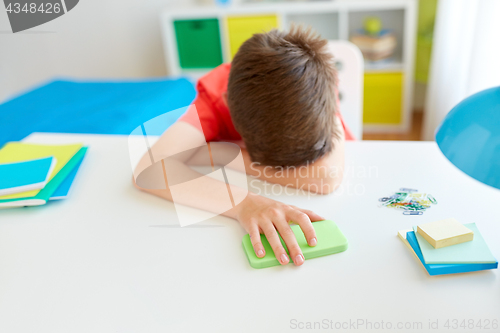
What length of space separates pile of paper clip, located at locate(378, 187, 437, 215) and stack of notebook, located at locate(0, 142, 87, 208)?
24.1 inches

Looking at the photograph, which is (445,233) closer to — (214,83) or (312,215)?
(312,215)

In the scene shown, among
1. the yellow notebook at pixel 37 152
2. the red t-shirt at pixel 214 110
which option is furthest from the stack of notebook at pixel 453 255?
the yellow notebook at pixel 37 152

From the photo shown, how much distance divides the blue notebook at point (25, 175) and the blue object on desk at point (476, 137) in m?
0.73

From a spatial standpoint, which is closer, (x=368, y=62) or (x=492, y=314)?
(x=492, y=314)

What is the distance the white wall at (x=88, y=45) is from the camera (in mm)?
2146

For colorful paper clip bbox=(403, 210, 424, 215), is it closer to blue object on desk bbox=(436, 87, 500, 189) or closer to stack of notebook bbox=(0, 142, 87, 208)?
blue object on desk bbox=(436, 87, 500, 189)

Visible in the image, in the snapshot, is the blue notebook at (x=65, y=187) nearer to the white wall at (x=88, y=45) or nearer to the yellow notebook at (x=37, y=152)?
the yellow notebook at (x=37, y=152)

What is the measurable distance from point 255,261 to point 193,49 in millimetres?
2129

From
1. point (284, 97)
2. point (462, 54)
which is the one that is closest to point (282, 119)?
point (284, 97)

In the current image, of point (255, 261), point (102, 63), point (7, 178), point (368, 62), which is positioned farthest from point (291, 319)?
point (102, 63)

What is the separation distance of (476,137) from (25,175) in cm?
81

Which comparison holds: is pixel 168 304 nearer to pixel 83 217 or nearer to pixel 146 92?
pixel 83 217

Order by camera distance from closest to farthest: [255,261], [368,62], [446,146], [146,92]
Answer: [446,146]
[255,261]
[146,92]
[368,62]

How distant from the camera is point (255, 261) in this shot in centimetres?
59
